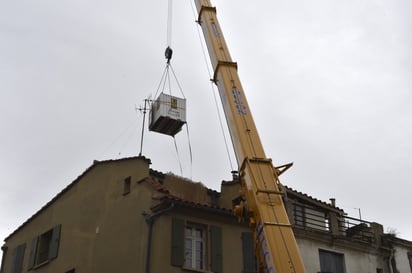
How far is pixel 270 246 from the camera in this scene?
520 inches

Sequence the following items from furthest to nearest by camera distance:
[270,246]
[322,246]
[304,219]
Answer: [304,219] < [322,246] < [270,246]

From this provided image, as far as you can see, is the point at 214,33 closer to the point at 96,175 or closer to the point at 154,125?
the point at 154,125

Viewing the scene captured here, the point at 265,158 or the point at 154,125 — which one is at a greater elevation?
the point at 154,125

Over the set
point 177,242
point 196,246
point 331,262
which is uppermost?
point 331,262

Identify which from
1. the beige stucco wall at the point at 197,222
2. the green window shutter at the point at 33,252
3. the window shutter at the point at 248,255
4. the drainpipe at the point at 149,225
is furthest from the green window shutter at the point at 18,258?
the window shutter at the point at 248,255

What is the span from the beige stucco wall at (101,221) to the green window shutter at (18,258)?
11.9 inches

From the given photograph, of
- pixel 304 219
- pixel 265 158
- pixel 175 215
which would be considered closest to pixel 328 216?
pixel 304 219

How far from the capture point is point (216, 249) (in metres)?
21.2

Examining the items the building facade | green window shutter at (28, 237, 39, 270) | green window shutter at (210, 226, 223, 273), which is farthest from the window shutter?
green window shutter at (28, 237, 39, 270)

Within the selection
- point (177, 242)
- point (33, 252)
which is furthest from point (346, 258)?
point (33, 252)

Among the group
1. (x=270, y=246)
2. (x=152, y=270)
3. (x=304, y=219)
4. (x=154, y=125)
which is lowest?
(x=270, y=246)

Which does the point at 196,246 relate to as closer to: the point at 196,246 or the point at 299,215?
the point at 196,246

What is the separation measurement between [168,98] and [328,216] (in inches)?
368

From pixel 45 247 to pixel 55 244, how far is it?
1762 millimetres
